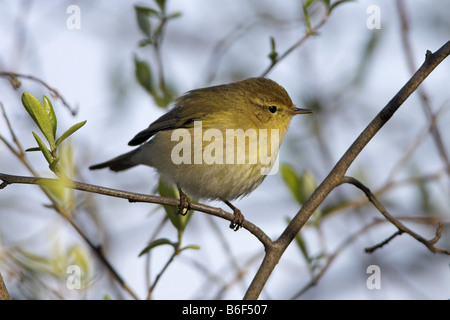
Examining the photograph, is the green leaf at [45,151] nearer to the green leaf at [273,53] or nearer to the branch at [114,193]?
the branch at [114,193]

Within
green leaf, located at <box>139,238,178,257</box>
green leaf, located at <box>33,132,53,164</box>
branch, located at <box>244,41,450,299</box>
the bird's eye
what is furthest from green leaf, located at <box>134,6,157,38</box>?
branch, located at <box>244,41,450,299</box>

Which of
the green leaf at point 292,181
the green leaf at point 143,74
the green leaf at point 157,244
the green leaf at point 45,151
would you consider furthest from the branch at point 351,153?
the green leaf at point 143,74

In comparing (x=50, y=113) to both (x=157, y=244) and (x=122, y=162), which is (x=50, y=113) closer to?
(x=157, y=244)

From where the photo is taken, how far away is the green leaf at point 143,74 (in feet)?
14.4

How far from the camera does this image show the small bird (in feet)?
14.4

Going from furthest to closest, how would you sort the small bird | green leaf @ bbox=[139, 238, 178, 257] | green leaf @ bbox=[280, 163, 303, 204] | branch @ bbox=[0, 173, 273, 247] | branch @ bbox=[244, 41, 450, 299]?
the small bird
green leaf @ bbox=[280, 163, 303, 204]
green leaf @ bbox=[139, 238, 178, 257]
branch @ bbox=[244, 41, 450, 299]
branch @ bbox=[0, 173, 273, 247]

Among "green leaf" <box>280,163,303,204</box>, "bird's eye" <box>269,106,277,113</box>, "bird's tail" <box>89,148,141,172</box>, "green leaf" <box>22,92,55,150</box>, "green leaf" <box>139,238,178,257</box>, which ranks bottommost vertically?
"green leaf" <box>139,238,178,257</box>

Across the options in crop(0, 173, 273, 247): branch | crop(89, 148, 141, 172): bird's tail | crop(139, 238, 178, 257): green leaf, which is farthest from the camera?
crop(89, 148, 141, 172): bird's tail

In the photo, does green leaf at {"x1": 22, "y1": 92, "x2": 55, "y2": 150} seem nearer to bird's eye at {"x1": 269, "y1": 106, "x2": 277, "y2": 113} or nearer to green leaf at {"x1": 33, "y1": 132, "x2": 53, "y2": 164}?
green leaf at {"x1": 33, "y1": 132, "x2": 53, "y2": 164}

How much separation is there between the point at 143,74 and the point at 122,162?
1367 millimetres

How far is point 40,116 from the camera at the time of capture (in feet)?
8.82

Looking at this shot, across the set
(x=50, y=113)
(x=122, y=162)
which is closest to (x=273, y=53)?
(x=50, y=113)

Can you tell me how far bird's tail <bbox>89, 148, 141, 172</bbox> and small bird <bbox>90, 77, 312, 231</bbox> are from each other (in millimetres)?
13

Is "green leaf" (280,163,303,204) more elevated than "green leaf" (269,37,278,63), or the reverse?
"green leaf" (269,37,278,63)
